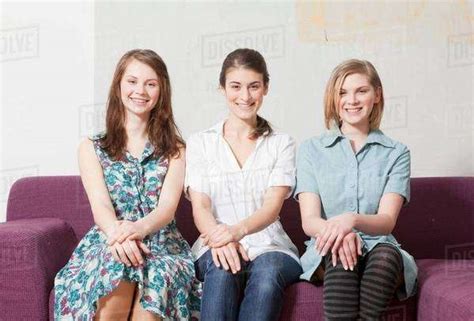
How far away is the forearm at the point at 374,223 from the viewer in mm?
1861

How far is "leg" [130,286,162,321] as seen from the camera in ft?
5.89

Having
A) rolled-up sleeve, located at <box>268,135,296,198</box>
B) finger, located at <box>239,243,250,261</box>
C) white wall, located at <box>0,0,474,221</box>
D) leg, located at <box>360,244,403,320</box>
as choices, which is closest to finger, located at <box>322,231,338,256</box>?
leg, located at <box>360,244,403,320</box>

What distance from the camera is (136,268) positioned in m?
1.82

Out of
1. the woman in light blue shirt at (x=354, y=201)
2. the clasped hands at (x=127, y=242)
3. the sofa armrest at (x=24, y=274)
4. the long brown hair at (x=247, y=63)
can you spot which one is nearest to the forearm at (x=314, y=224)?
the woman in light blue shirt at (x=354, y=201)

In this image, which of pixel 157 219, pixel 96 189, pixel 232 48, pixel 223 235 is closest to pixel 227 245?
pixel 223 235

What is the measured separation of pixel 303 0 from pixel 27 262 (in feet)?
4.89

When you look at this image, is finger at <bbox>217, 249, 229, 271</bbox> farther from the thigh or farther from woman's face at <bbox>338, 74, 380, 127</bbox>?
woman's face at <bbox>338, 74, 380, 127</bbox>

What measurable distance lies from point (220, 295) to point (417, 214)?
0.93 metres

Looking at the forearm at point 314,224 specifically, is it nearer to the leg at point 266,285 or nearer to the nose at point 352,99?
the leg at point 266,285

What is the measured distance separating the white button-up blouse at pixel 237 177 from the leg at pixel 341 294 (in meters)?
0.30

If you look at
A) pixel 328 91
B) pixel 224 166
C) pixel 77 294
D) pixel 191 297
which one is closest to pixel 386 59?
pixel 328 91

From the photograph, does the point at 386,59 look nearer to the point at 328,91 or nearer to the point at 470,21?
the point at 470,21

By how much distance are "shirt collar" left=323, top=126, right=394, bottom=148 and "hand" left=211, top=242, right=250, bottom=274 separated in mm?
431

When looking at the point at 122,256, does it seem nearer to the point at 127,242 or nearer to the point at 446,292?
the point at 127,242
